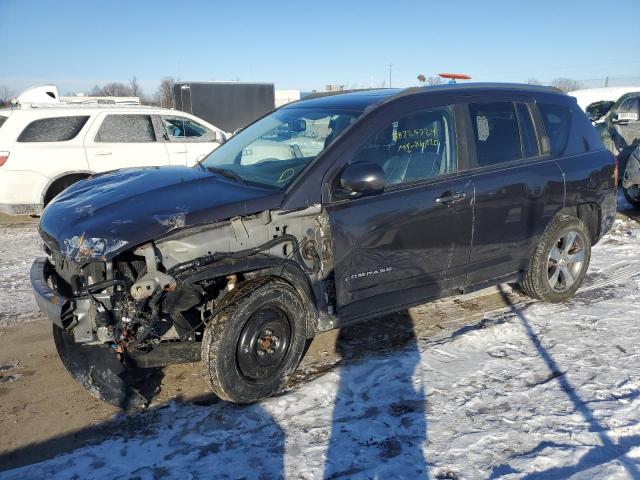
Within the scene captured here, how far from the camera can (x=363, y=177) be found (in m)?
3.46

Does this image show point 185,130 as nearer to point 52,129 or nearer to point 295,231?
point 52,129

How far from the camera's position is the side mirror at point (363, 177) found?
3.46 metres

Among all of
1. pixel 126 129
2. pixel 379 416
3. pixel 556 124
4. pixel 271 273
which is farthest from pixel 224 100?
pixel 379 416

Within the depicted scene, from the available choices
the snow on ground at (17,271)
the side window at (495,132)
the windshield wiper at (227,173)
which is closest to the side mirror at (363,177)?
the windshield wiper at (227,173)

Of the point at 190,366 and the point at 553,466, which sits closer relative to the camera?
the point at 553,466

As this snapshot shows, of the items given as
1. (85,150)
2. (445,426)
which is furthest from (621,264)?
(85,150)

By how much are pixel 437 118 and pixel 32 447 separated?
352 cm

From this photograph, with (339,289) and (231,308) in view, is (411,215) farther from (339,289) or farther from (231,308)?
(231,308)

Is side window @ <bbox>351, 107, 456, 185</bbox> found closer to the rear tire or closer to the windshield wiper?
the windshield wiper

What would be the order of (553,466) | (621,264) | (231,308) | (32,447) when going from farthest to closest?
(621,264) < (231,308) < (32,447) < (553,466)

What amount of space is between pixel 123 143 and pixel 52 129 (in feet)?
3.48

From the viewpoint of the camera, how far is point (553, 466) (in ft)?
9.28

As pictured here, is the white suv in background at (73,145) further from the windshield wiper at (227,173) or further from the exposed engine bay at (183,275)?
the exposed engine bay at (183,275)

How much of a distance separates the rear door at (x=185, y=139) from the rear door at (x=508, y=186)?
587 centimetres
